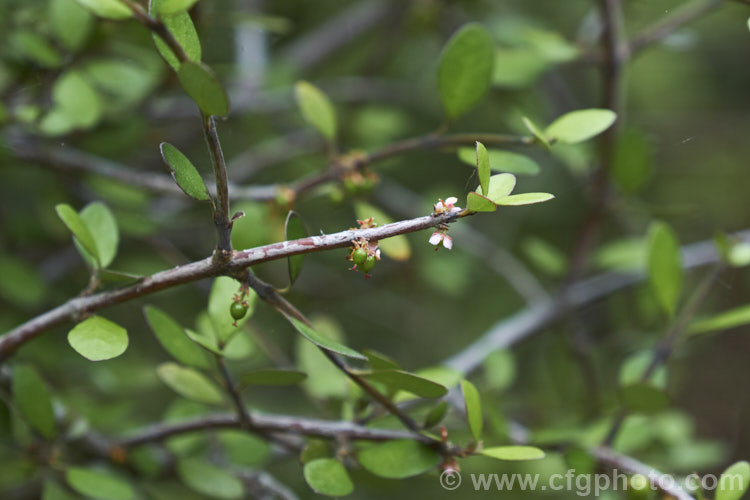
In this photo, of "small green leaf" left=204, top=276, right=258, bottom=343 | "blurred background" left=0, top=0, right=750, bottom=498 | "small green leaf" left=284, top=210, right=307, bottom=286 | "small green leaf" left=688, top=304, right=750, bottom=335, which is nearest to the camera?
"small green leaf" left=284, top=210, right=307, bottom=286

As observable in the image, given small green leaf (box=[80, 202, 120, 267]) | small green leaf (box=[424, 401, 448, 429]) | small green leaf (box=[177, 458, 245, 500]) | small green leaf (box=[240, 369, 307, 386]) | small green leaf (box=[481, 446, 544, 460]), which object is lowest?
small green leaf (box=[481, 446, 544, 460])

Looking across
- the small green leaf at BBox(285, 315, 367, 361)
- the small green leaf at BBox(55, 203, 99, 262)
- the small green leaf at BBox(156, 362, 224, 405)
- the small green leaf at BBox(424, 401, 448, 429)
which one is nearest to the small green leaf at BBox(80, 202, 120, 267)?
the small green leaf at BBox(55, 203, 99, 262)

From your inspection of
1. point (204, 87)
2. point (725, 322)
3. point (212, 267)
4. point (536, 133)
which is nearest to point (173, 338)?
point (212, 267)

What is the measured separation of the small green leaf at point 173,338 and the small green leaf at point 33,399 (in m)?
0.17

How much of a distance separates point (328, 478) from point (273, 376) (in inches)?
4.4

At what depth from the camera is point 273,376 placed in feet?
2.14

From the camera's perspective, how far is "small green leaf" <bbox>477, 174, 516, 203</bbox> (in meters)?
0.50

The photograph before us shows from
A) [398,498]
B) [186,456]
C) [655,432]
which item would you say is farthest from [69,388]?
[655,432]

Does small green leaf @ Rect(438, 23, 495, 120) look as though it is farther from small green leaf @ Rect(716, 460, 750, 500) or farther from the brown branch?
small green leaf @ Rect(716, 460, 750, 500)

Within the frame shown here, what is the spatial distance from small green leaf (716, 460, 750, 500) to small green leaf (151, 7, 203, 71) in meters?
0.61

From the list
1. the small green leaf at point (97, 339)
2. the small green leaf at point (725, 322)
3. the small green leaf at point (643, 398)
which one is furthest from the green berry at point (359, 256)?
the small green leaf at point (725, 322)

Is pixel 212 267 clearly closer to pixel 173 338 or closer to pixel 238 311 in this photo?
pixel 238 311

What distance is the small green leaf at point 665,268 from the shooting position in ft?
2.77

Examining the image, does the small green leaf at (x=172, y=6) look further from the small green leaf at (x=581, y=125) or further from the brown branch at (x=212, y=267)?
the small green leaf at (x=581, y=125)
